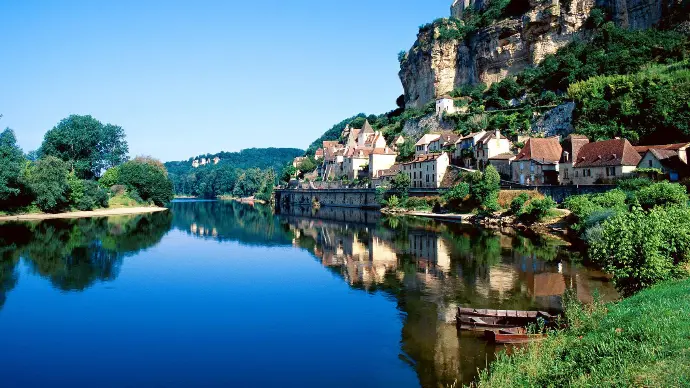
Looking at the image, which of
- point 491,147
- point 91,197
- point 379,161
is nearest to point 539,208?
point 491,147

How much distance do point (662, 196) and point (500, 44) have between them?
1793 inches

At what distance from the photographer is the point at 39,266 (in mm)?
28125

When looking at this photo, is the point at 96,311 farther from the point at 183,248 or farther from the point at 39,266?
the point at 183,248

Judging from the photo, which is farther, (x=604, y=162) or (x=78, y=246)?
(x=604, y=162)

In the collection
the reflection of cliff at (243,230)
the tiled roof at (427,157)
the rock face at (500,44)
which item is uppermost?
the rock face at (500,44)

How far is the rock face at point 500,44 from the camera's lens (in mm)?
57938

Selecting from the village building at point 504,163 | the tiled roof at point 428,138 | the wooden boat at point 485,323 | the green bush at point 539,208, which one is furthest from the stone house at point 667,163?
the tiled roof at point 428,138

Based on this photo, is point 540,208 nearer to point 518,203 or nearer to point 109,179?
point 518,203

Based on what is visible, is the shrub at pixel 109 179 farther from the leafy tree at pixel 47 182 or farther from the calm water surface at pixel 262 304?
the calm water surface at pixel 262 304

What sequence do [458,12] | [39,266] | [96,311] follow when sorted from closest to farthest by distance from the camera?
[96,311], [39,266], [458,12]

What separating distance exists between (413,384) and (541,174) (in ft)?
124

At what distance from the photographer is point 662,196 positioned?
2933 centimetres

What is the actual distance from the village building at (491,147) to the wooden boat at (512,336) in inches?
1576

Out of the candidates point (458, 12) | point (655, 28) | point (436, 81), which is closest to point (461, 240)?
point (655, 28)
